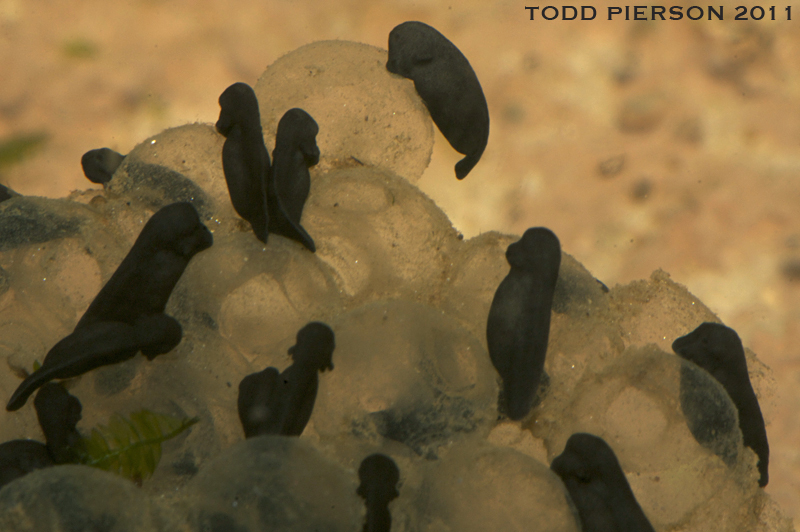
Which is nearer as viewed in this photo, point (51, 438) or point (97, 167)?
point (51, 438)

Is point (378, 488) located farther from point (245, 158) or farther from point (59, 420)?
point (245, 158)

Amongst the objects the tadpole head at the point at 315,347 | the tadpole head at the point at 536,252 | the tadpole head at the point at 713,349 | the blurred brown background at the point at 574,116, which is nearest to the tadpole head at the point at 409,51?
the blurred brown background at the point at 574,116

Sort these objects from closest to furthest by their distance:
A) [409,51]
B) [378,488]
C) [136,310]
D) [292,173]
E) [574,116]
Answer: [378,488]
[136,310]
[292,173]
[409,51]
[574,116]

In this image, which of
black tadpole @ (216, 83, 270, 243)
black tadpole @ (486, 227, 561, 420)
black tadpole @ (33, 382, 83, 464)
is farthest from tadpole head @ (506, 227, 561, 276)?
black tadpole @ (33, 382, 83, 464)

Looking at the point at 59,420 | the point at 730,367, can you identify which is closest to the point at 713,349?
the point at 730,367

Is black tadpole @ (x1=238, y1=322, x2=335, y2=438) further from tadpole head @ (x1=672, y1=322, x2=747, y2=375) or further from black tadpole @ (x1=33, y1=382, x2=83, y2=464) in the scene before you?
tadpole head @ (x1=672, y1=322, x2=747, y2=375)

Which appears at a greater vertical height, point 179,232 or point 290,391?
point 179,232
